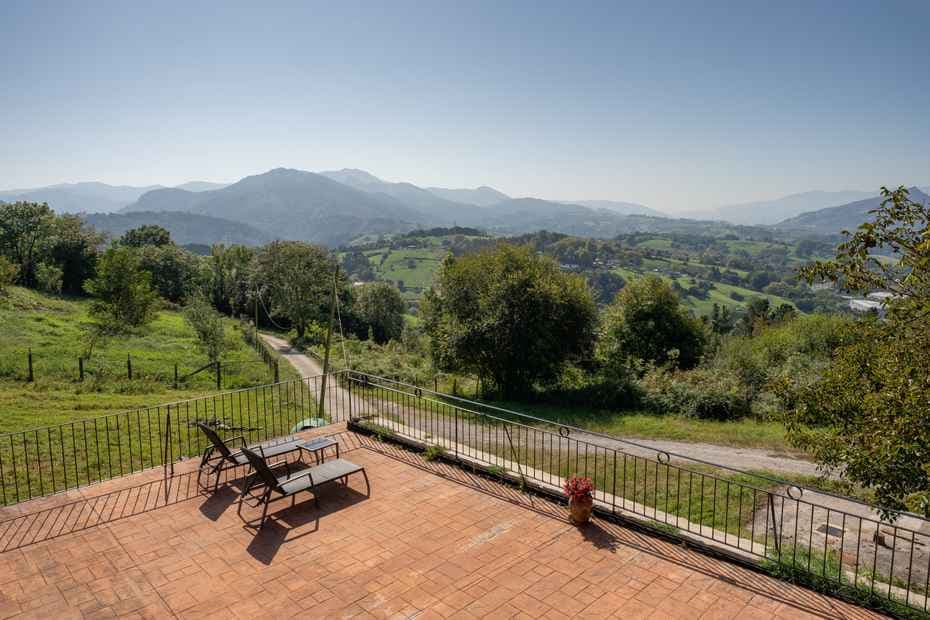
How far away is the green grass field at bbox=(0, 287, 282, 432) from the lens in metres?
15.2

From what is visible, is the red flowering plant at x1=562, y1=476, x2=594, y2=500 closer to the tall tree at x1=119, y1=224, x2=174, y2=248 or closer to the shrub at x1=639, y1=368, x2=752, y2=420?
the shrub at x1=639, y1=368, x2=752, y2=420

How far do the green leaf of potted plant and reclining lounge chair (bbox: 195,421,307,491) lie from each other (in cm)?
435

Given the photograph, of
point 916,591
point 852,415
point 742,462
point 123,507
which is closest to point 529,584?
point 916,591

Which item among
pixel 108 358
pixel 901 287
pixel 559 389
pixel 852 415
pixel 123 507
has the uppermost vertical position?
pixel 901 287

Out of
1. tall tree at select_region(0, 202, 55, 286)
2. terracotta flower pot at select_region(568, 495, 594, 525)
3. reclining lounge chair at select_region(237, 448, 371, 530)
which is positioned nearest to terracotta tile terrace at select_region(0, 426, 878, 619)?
terracotta flower pot at select_region(568, 495, 594, 525)

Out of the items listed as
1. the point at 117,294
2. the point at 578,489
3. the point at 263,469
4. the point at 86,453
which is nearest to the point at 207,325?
the point at 117,294

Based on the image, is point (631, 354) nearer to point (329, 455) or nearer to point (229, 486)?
point (329, 455)

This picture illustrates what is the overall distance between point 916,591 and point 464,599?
4.89m

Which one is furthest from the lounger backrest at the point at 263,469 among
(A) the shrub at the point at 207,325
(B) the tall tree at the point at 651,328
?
(B) the tall tree at the point at 651,328

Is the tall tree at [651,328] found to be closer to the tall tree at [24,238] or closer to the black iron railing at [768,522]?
the black iron railing at [768,522]

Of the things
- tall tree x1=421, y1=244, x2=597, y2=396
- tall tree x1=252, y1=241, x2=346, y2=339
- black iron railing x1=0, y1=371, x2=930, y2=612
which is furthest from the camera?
tall tree x1=252, y1=241, x2=346, y2=339

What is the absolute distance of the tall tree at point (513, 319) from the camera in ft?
76.1

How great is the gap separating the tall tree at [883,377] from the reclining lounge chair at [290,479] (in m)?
6.21

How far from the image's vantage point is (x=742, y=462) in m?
14.8
